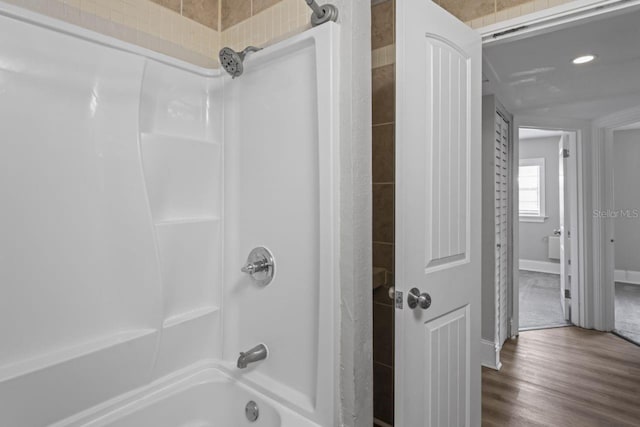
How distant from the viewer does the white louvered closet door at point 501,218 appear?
8.62ft

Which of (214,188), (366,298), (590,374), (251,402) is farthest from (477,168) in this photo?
(590,374)

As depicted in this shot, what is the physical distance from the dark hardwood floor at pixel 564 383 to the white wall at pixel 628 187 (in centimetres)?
244

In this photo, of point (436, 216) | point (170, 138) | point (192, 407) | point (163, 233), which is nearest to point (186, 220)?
point (163, 233)

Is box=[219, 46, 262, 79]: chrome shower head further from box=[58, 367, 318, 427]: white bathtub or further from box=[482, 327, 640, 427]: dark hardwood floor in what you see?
box=[482, 327, 640, 427]: dark hardwood floor

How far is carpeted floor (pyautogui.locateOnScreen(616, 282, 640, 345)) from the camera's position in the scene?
3.24 meters

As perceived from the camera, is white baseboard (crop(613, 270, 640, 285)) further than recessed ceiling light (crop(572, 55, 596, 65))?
Yes

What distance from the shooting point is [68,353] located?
1064mm

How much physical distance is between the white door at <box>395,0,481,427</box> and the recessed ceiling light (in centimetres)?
121

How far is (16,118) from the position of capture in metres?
0.98

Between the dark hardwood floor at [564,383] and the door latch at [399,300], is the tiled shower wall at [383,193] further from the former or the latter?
the dark hardwood floor at [564,383]

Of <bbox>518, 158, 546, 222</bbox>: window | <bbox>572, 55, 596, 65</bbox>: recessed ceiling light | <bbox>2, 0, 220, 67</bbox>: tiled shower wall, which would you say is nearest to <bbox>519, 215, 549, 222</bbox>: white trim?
<bbox>518, 158, 546, 222</bbox>: window

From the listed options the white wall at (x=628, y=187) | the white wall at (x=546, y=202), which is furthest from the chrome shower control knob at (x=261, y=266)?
the white wall at (x=546, y=202)

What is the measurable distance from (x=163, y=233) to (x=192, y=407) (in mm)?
718

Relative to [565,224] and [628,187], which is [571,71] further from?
[628,187]
